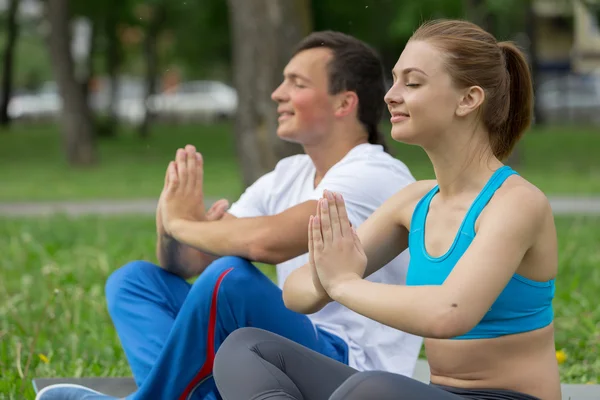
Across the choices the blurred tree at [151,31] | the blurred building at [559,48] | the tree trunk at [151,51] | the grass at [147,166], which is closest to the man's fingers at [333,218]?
the grass at [147,166]

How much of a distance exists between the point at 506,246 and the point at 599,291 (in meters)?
4.15

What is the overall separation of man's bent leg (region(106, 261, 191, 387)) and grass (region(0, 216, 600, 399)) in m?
0.64

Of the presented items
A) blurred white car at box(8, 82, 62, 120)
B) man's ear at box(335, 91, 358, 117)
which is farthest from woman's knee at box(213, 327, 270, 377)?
blurred white car at box(8, 82, 62, 120)

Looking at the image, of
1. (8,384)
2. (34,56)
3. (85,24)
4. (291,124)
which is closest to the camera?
(291,124)

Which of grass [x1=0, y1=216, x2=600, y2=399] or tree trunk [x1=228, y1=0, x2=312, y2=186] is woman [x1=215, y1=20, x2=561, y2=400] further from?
tree trunk [x1=228, y1=0, x2=312, y2=186]

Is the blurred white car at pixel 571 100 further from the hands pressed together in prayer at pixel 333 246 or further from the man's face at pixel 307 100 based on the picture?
the hands pressed together in prayer at pixel 333 246

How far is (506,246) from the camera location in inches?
92.8

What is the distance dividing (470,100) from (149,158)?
20204 mm

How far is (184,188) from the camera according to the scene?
11.8ft

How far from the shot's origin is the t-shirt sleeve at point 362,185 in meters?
3.44

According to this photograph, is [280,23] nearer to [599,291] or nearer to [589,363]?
[599,291]

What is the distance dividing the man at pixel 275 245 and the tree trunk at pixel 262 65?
18.3 feet

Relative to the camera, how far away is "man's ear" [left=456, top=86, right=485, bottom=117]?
2.55 m

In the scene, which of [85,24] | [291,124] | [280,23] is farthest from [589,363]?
[85,24]
